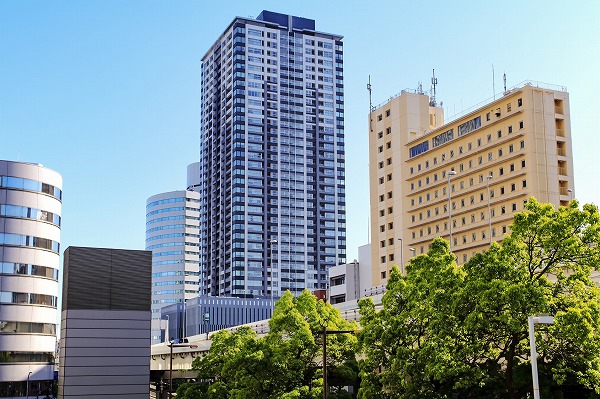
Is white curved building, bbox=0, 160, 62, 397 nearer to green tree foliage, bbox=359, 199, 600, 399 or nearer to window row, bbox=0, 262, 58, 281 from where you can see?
window row, bbox=0, 262, 58, 281

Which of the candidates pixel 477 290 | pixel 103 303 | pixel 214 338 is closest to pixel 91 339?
pixel 103 303

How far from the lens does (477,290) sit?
39.6 m

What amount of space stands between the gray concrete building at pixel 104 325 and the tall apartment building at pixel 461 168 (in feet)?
138

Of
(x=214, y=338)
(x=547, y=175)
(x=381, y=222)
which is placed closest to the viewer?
(x=214, y=338)

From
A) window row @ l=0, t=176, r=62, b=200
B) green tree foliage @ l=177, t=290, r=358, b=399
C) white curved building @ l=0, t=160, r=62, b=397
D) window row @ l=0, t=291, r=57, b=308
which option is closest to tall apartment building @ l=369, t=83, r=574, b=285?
green tree foliage @ l=177, t=290, r=358, b=399

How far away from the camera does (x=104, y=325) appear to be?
7200 centimetres

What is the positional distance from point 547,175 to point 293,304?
63.4 metres

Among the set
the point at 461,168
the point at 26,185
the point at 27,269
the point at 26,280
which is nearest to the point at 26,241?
the point at 27,269

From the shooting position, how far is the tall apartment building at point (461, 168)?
10881 cm

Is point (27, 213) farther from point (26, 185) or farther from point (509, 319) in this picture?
point (509, 319)

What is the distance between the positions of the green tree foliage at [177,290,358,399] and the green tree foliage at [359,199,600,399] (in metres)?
7.97

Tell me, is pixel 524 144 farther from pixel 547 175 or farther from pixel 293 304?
pixel 293 304

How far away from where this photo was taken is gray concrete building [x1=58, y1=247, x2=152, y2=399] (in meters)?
70.4

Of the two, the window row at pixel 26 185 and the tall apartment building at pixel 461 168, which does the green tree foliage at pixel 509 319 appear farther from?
the window row at pixel 26 185
